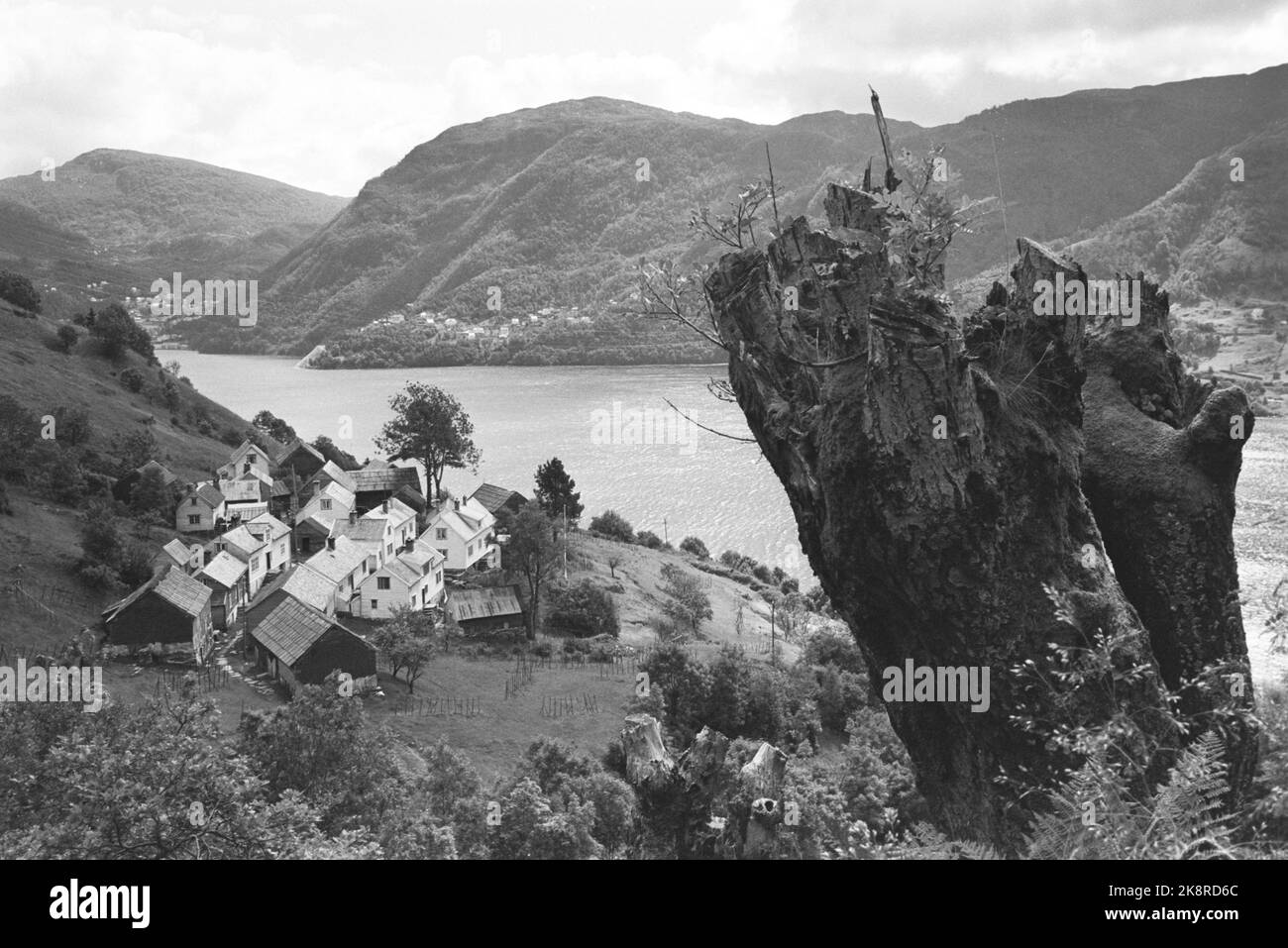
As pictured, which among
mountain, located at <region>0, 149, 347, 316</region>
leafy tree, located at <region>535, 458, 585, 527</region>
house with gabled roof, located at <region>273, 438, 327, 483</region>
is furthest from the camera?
mountain, located at <region>0, 149, 347, 316</region>

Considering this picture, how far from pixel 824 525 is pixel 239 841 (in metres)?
3.88

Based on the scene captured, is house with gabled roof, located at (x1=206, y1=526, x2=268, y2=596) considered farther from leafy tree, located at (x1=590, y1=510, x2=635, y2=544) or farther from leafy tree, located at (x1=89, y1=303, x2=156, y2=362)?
leafy tree, located at (x1=89, y1=303, x2=156, y2=362)

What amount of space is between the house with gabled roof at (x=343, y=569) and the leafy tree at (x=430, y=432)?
1273 cm

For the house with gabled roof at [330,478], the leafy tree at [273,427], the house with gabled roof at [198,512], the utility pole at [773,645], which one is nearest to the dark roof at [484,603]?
the utility pole at [773,645]

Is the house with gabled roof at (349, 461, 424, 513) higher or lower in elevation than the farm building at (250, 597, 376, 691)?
higher

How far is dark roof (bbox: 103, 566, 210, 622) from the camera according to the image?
22.7 metres

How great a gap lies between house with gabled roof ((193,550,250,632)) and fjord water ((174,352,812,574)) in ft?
49.4

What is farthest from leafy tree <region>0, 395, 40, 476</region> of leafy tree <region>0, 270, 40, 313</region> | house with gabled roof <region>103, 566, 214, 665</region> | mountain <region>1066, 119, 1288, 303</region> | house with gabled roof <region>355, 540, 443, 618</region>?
mountain <region>1066, 119, 1288, 303</region>

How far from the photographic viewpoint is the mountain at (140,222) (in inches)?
3536

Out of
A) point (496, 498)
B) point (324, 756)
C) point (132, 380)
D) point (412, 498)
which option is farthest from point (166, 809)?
point (132, 380)

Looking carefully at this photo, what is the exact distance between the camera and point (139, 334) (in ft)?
169

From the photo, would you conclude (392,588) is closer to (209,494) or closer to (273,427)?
(209,494)

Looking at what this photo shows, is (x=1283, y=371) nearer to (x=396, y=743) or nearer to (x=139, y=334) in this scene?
(x=396, y=743)

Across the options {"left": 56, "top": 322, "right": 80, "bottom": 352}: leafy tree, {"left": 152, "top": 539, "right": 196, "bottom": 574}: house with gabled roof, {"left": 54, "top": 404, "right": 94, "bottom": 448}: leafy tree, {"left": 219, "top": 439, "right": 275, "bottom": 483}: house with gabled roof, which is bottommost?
{"left": 152, "top": 539, "right": 196, "bottom": 574}: house with gabled roof
